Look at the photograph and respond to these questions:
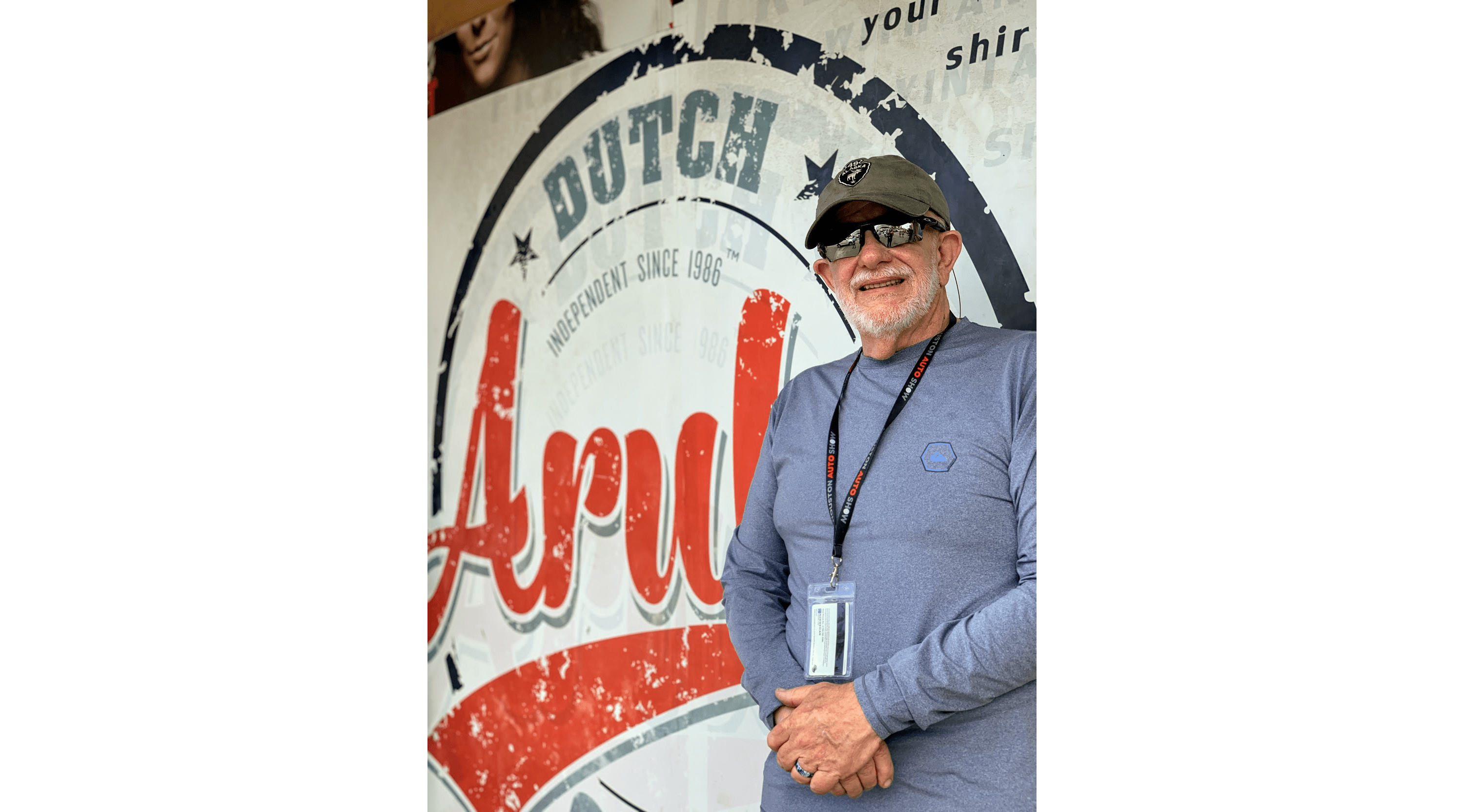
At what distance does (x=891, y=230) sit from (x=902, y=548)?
2.49 feet

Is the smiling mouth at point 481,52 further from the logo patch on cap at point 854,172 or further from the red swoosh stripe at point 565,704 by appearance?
the red swoosh stripe at point 565,704

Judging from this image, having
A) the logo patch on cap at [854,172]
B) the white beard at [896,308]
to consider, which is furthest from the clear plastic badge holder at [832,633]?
the logo patch on cap at [854,172]

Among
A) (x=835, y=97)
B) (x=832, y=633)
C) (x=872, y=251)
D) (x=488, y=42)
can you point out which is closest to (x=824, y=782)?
(x=832, y=633)

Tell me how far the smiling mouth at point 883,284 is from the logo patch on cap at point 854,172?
9.8 inches

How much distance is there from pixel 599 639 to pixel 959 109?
2.13 m

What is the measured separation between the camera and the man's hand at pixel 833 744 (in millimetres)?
2645

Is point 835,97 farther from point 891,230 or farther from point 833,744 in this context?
point 833,744

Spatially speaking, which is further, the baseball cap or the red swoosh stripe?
the red swoosh stripe

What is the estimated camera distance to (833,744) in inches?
105

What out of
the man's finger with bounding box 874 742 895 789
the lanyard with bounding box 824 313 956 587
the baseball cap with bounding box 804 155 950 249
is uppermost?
the baseball cap with bounding box 804 155 950 249

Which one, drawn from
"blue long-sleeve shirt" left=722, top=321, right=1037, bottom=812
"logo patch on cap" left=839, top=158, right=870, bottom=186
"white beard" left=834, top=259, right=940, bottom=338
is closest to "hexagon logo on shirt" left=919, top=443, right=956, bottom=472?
"blue long-sleeve shirt" left=722, top=321, right=1037, bottom=812

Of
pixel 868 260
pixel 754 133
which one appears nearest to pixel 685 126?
pixel 754 133

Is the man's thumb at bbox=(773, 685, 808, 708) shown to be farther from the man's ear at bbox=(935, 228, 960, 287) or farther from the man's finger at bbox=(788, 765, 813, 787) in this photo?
the man's ear at bbox=(935, 228, 960, 287)

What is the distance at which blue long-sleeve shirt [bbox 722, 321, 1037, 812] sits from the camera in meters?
2.56
